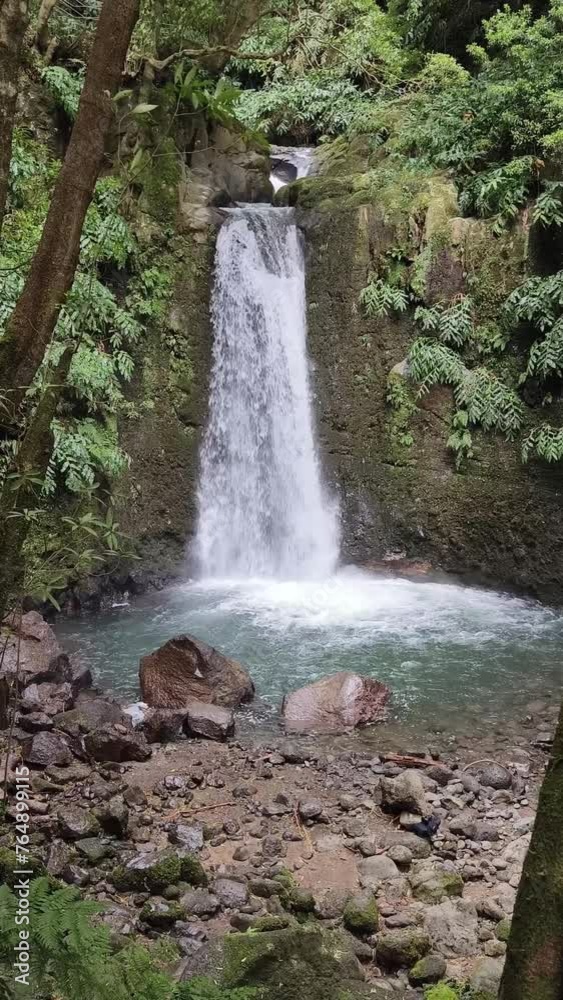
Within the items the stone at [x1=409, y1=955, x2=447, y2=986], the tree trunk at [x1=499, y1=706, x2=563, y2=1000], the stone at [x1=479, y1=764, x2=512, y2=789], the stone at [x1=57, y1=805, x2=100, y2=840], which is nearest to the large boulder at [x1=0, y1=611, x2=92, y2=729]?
the stone at [x1=57, y1=805, x2=100, y2=840]

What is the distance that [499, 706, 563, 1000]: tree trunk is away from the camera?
1.76m

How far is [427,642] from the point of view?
308 inches

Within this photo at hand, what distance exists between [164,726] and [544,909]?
4.28 m

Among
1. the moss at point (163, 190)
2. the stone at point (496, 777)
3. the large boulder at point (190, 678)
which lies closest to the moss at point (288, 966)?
the stone at point (496, 777)

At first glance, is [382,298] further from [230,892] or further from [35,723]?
[230,892]

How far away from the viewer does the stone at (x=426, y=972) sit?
3121 mm

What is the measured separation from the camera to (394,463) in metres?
10.2

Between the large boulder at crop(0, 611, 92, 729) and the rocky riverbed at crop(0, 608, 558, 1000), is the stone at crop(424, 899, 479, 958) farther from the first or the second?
the large boulder at crop(0, 611, 92, 729)

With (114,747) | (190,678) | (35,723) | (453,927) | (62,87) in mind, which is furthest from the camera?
(62,87)

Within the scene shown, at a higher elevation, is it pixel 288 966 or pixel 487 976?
pixel 288 966

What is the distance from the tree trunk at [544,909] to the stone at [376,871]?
2266mm

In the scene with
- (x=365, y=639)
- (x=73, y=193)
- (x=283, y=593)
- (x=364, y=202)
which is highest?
(x=364, y=202)

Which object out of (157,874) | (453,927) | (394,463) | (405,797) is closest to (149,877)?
(157,874)

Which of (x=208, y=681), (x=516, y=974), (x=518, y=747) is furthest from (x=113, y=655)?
(x=516, y=974)
